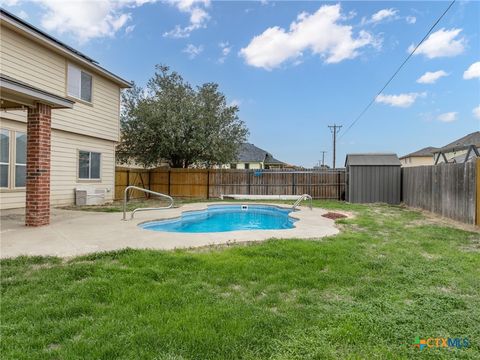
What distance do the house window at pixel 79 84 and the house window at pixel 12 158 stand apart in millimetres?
2596

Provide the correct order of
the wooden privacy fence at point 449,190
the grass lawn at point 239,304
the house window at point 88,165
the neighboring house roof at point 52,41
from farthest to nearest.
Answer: the house window at point 88,165 → the neighboring house roof at point 52,41 → the wooden privacy fence at point 449,190 → the grass lawn at point 239,304

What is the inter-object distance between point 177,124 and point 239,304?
15.3 metres

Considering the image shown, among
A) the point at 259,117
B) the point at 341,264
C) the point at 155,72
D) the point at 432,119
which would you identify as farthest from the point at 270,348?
the point at 259,117

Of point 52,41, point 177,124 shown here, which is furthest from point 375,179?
point 52,41

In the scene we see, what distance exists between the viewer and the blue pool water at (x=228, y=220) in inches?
352

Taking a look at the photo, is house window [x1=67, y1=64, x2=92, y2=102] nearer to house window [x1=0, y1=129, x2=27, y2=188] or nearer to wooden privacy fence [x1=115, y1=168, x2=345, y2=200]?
house window [x1=0, y1=129, x2=27, y2=188]

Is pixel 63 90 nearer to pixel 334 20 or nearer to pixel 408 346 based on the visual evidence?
pixel 334 20

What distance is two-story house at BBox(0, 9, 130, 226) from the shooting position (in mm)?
6758

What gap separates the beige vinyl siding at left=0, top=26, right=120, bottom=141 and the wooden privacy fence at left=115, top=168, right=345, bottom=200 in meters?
4.27

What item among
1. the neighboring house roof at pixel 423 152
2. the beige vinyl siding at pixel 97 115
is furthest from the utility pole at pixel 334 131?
the beige vinyl siding at pixel 97 115

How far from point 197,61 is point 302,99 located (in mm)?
7178

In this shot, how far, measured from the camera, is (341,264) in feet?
14.7

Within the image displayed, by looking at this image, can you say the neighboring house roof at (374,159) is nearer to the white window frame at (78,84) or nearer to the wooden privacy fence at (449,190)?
the wooden privacy fence at (449,190)

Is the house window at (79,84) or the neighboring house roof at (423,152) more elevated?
the neighboring house roof at (423,152)
